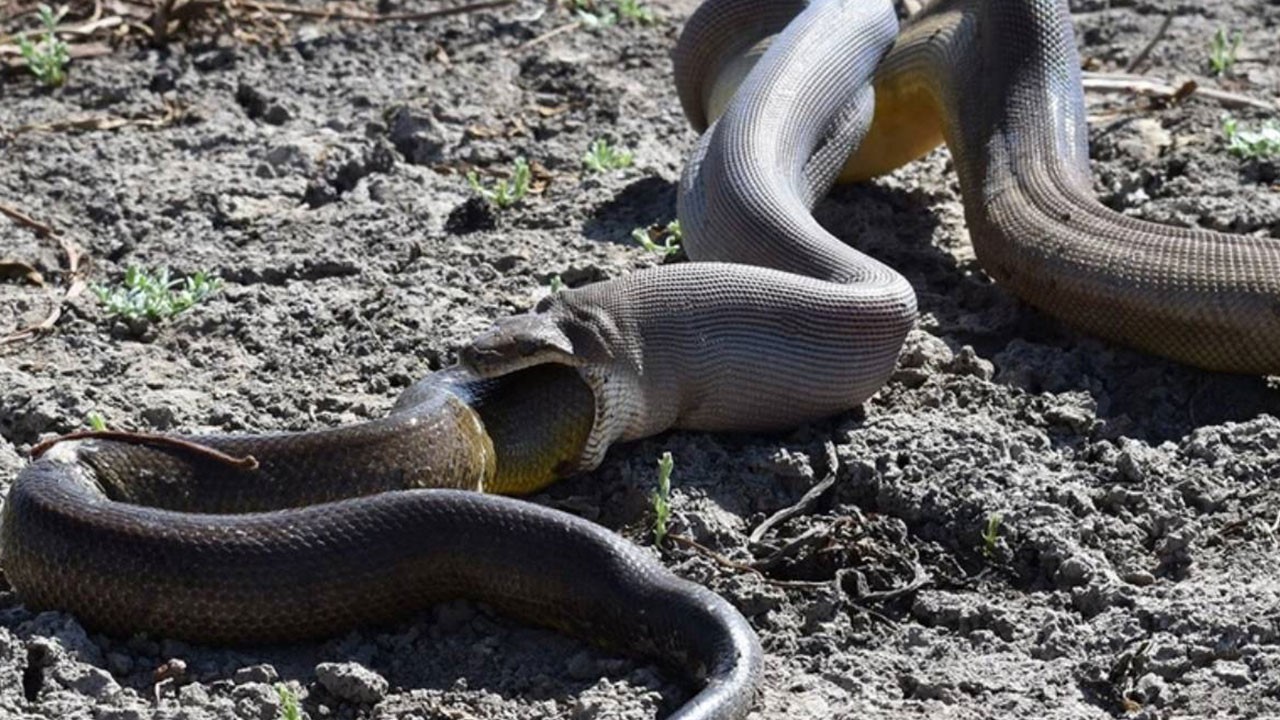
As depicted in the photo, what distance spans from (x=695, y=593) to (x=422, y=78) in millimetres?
4468

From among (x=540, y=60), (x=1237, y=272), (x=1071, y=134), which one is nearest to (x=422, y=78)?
(x=540, y=60)

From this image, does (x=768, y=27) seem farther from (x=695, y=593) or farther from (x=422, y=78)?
(x=695, y=593)

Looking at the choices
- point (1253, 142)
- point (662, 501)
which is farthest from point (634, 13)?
point (662, 501)

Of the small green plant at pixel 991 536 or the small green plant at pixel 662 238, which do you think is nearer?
the small green plant at pixel 991 536

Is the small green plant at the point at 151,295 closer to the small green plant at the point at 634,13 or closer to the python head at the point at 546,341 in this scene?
the python head at the point at 546,341

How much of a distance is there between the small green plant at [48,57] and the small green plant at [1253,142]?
4561 millimetres

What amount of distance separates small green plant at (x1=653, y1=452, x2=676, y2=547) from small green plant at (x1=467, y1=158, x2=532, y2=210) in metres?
2.12

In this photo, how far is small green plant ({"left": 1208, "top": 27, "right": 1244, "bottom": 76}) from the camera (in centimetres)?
909

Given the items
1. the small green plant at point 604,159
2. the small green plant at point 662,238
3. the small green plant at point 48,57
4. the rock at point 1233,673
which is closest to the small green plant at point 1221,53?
the small green plant at point 604,159

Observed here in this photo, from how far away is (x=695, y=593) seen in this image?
518cm

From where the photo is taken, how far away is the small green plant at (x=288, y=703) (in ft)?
16.0

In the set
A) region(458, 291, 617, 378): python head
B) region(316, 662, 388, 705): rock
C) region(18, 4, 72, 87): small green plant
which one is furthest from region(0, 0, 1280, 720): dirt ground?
region(458, 291, 617, 378): python head

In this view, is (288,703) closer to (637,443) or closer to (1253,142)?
(637,443)

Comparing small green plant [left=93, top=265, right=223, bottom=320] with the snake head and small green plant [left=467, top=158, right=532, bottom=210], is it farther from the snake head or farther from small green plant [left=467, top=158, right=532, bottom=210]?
the snake head
